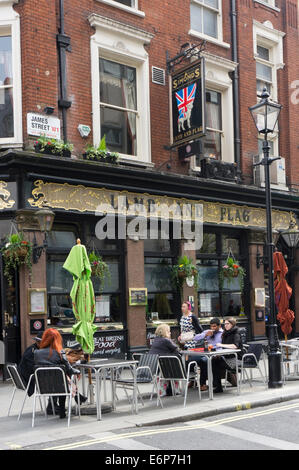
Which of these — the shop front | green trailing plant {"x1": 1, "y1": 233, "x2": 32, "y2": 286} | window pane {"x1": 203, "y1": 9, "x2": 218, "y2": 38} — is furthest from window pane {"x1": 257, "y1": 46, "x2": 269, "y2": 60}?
green trailing plant {"x1": 1, "y1": 233, "x2": 32, "y2": 286}

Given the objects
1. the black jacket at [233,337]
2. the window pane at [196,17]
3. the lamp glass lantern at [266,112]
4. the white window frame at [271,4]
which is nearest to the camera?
the black jacket at [233,337]

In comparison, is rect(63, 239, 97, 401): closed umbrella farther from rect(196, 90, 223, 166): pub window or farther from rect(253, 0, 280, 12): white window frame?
rect(253, 0, 280, 12): white window frame

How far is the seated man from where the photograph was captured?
11.1 metres

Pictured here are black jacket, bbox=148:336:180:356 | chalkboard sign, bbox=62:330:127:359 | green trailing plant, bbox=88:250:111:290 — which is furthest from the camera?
chalkboard sign, bbox=62:330:127:359

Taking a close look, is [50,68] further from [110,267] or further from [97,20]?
[110,267]

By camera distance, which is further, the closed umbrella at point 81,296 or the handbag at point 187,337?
the handbag at point 187,337

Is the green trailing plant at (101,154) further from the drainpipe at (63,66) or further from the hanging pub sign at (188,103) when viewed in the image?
the hanging pub sign at (188,103)

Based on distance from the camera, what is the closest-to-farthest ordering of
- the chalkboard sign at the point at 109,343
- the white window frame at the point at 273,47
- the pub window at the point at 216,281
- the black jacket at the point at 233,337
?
the black jacket at the point at 233,337, the chalkboard sign at the point at 109,343, the pub window at the point at 216,281, the white window frame at the point at 273,47

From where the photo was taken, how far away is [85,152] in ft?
44.8

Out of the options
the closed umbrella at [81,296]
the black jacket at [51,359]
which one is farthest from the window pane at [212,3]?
the black jacket at [51,359]

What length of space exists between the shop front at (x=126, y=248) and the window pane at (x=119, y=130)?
0.95m

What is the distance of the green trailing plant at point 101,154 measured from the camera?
13.6 metres

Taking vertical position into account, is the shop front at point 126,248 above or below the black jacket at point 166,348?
above

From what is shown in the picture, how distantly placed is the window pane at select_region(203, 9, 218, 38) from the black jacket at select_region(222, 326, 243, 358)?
31.6 feet
